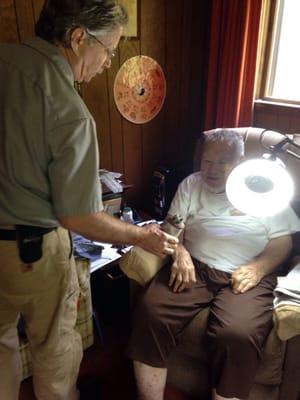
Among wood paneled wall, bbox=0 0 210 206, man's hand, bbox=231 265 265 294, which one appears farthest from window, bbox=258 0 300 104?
man's hand, bbox=231 265 265 294

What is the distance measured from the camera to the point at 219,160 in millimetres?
1755

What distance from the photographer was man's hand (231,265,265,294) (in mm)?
1575

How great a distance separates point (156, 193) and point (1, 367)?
1.46 meters

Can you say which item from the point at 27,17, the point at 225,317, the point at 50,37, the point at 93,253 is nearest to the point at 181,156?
the point at 93,253

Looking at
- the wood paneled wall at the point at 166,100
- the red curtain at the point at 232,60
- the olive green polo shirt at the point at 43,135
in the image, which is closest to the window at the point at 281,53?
the red curtain at the point at 232,60

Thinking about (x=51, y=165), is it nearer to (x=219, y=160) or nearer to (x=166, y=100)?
(x=219, y=160)

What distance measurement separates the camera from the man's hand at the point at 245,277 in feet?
5.17

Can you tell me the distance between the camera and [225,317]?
1456 mm

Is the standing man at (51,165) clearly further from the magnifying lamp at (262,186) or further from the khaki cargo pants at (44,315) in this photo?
the magnifying lamp at (262,186)

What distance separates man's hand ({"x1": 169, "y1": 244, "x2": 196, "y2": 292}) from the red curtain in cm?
110

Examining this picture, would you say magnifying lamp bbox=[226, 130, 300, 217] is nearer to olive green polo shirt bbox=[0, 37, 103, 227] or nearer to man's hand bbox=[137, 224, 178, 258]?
man's hand bbox=[137, 224, 178, 258]

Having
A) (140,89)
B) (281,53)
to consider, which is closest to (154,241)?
(140,89)

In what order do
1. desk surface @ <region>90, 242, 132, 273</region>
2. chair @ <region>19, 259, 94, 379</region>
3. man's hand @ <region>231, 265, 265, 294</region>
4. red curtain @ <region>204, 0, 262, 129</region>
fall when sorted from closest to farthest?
1. man's hand @ <region>231, 265, 265, 294</region>
2. chair @ <region>19, 259, 94, 379</region>
3. desk surface @ <region>90, 242, 132, 273</region>
4. red curtain @ <region>204, 0, 262, 129</region>

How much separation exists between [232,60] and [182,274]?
1410 millimetres
